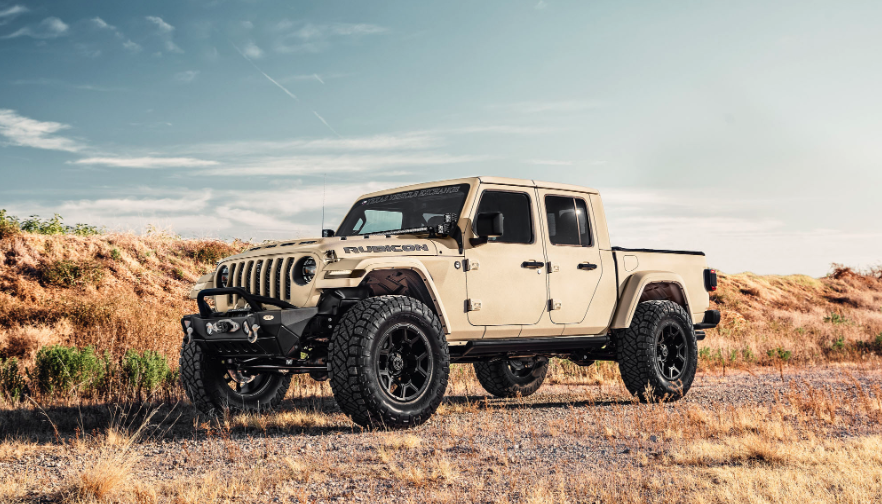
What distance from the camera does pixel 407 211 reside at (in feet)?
27.1

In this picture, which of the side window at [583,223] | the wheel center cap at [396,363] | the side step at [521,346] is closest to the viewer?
the wheel center cap at [396,363]

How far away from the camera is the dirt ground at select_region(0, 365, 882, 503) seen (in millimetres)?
4625

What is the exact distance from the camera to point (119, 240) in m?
23.0

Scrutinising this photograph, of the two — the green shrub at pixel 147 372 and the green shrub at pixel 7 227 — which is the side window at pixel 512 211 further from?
the green shrub at pixel 7 227

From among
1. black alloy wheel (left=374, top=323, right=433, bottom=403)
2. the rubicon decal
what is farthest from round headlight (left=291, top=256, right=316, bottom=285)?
black alloy wheel (left=374, top=323, right=433, bottom=403)

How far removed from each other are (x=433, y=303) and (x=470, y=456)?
6.06 feet

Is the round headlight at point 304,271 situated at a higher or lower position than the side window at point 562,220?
lower

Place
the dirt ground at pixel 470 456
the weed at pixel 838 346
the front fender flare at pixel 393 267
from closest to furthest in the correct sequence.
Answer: the dirt ground at pixel 470 456
the front fender flare at pixel 393 267
the weed at pixel 838 346

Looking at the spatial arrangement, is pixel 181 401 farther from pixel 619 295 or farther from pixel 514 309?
pixel 619 295

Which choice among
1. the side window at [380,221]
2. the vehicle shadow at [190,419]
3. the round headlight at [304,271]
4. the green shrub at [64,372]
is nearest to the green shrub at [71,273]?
the green shrub at [64,372]

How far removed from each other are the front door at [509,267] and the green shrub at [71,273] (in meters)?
15.8

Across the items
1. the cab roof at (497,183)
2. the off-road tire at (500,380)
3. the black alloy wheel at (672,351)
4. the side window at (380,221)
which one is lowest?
the off-road tire at (500,380)

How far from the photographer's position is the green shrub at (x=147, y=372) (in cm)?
980

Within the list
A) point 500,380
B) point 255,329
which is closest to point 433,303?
point 255,329
